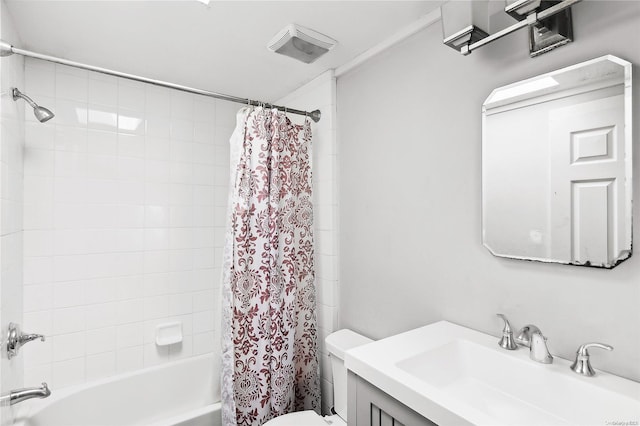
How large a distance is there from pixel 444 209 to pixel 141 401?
85.8 inches

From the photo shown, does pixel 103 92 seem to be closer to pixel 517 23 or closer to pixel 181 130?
pixel 181 130

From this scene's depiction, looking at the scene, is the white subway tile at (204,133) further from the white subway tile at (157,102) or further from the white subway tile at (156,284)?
the white subway tile at (156,284)

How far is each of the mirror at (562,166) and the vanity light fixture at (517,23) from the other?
0.11 meters

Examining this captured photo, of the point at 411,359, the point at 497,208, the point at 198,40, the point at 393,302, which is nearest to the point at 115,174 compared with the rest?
the point at 198,40

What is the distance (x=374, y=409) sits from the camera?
3.36 feet

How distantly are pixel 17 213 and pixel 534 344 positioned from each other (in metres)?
2.32

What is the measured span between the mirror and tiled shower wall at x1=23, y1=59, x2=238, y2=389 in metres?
1.75

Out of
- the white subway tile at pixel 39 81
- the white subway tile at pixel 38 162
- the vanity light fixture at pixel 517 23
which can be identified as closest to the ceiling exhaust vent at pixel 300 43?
the vanity light fixture at pixel 517 23

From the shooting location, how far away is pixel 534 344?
1.00m

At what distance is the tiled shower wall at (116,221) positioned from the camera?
1862 millimetres

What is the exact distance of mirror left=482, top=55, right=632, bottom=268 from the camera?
3.04 feet

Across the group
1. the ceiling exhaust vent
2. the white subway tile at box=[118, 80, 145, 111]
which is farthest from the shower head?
the ceiling exhaust vent

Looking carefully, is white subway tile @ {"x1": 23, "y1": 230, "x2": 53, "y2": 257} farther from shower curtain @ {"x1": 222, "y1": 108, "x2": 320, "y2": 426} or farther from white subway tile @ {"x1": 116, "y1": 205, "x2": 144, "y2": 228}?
shower curtain @ {"x1": 222, "y1": 108, "x2": 320, "y2": 426}

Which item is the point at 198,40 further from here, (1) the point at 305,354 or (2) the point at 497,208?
(1) the point at 305,354
